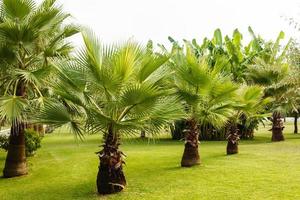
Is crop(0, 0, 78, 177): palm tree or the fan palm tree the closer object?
crop(0, 0, 78, 177): palm tree

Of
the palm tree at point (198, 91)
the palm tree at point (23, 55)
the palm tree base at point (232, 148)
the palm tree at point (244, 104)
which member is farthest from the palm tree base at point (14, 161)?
the palm tree base at point (232, 148)

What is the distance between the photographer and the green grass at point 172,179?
798cm

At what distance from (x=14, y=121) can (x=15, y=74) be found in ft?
4.71

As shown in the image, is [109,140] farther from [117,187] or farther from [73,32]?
[73,32]

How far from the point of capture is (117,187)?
26.8 feet

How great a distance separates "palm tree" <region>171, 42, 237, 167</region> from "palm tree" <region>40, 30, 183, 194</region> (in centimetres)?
199

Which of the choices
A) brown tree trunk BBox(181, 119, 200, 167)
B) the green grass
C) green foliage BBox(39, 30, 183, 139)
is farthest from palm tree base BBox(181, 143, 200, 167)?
green foliage BBox(39, 30, 183, 139)

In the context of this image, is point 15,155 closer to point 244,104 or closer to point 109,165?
point 109,165

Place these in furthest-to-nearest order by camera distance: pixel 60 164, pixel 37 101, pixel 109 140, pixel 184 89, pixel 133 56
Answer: pixel 60 164 < pixel 184 89 < pixel 37 101 < pixel 109 140 < pixel 133 56

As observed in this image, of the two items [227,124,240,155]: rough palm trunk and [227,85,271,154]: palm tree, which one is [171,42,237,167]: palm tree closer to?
[227,85,271,154]: palm tree

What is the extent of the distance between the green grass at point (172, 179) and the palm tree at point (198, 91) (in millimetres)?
1034

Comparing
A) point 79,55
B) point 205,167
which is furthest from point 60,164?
point 79,55

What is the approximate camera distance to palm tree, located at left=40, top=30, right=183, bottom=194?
745cm

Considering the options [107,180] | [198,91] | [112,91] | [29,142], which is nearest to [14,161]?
[29,142]
